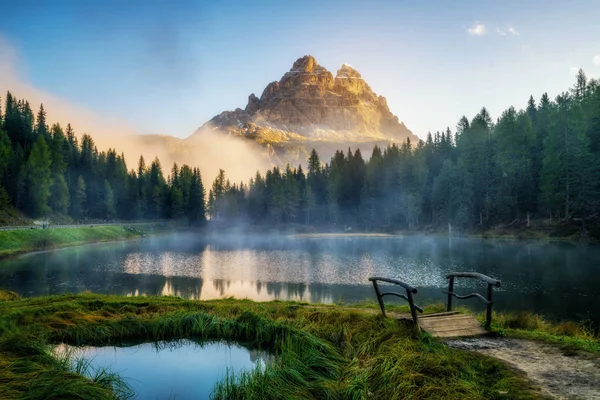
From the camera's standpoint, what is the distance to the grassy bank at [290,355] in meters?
7.14

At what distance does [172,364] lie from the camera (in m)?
10.8

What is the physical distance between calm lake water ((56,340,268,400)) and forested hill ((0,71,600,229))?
54401mm

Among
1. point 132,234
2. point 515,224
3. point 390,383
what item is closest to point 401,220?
point 515,224

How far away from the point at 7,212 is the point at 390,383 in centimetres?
9349

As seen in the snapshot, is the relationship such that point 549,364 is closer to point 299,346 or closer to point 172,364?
point 299,346

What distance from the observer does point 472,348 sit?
9852 mm

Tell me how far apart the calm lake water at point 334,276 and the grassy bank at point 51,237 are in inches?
299

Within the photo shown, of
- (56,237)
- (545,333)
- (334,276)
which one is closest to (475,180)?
(334,276)

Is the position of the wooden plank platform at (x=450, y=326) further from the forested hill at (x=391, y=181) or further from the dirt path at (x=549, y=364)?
the forested hill at (x=391, y=181)

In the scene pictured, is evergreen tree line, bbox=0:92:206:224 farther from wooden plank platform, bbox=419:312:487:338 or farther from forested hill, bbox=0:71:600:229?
wooden plank platform, bbox=419:312:487:338

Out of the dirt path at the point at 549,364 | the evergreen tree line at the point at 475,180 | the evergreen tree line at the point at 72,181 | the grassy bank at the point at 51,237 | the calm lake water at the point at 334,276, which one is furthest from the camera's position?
the evergreen tree line at the point at 72,181

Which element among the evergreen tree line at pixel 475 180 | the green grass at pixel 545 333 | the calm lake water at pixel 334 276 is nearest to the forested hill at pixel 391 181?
the evergreen tree line at pixel 475 180

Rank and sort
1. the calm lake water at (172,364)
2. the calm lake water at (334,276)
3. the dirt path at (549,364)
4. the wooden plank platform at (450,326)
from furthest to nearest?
the calm lake water at (334,276) < the wooden plank platform at (450,326) < the calm lake water at (172,364) < the dirt path at (549,364)

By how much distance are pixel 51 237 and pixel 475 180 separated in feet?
253
